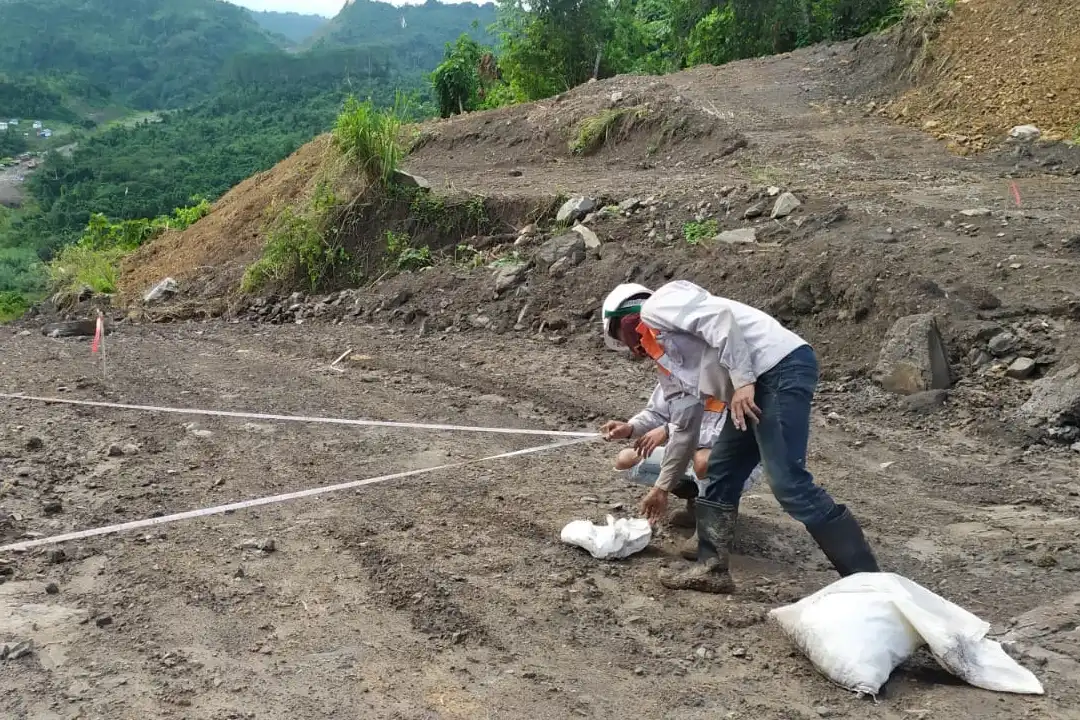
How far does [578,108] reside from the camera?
14.8 m

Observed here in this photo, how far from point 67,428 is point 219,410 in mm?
982

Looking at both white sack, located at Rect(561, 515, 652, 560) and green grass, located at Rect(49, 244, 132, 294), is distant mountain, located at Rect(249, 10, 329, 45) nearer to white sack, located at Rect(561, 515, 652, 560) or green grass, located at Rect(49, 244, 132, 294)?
green grass, located at Rect(49, 244, 132, 294)

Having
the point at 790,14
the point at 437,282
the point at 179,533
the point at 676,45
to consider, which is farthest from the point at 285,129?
the point at 179,533

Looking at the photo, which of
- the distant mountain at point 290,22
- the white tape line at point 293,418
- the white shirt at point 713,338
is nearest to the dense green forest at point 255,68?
the white tape line at point 293,418

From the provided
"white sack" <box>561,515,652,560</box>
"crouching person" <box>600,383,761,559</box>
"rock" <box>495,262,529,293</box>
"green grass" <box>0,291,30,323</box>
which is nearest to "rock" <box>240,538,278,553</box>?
"white sack" <box>561,515,652,560</box>

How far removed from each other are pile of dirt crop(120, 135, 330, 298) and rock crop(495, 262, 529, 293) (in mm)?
4885

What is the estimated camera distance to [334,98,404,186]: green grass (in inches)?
453

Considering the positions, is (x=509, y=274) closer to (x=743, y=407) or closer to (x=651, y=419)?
(x=651, y=419)

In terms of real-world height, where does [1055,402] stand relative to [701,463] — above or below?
below

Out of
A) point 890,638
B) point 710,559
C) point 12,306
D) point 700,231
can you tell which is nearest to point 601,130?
point 700,231

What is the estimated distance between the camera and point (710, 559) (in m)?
3.82

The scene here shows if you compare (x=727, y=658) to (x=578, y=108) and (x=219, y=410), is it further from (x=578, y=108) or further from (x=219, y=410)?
(x=578, y=108)

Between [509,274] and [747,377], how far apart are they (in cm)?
613

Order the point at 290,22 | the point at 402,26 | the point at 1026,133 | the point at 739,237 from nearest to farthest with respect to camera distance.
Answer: the point at 739,237 < the point at 1026,133 < the point at 402,26 < the point at 290,22
